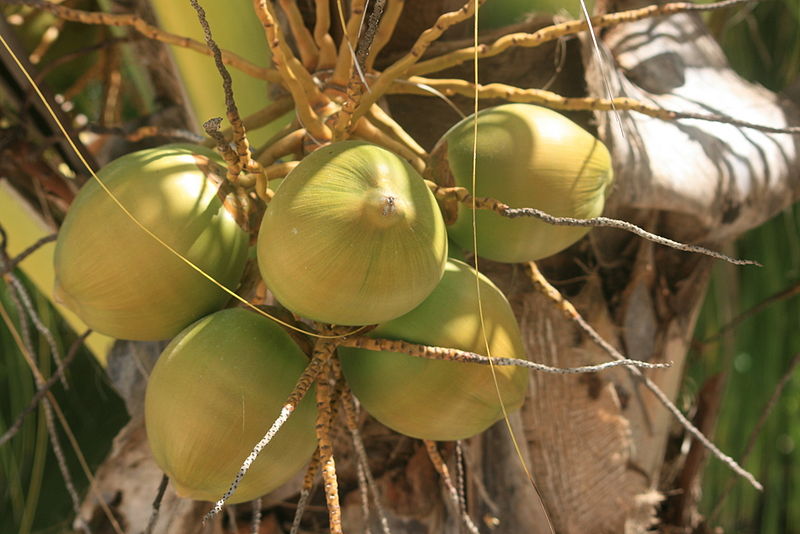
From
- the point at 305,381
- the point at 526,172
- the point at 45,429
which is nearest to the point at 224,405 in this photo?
the point at 305,381

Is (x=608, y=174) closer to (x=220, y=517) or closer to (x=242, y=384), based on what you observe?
(x=242, y=384)

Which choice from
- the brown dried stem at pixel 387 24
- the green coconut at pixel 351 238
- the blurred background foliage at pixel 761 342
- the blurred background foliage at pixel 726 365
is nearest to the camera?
the green coconut at pixel 351 238

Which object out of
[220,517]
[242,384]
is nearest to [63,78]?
[220,517]

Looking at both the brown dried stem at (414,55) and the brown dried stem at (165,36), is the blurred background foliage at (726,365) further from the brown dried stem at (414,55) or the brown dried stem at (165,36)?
the brown dried stem at (414,55)

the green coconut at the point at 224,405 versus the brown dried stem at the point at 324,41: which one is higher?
the brown dried stem at the point at 324,41

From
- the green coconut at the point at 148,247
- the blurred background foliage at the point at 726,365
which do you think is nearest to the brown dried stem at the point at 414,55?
the green coconut at the point at 148,247

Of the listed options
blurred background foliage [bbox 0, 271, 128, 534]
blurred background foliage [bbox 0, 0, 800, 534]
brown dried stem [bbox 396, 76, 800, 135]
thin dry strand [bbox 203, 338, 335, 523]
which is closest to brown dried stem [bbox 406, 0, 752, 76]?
brown dried stem [bbox 396, 76, 800, 135]

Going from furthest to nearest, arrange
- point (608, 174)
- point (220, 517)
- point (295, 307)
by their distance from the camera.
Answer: point (220, 517), point (608, 174), point (295, 307)
